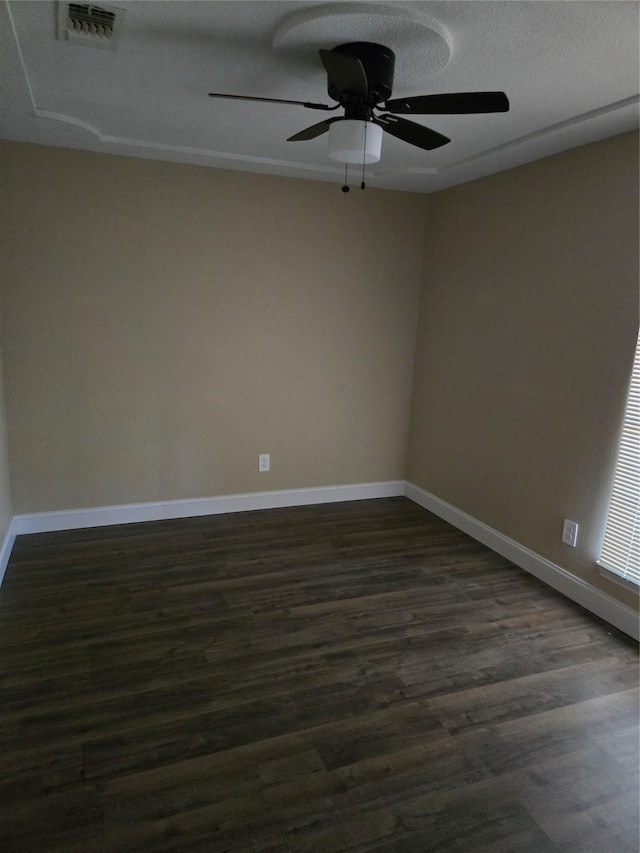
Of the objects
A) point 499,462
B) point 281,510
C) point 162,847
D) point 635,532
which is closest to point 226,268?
point 281,510

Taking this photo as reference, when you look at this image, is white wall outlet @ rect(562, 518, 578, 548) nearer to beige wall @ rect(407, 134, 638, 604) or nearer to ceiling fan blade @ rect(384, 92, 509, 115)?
beige wall @ rect(407, 134, 638, 604)

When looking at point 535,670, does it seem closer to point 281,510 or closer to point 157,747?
point 157,747

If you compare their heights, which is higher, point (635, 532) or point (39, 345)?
point (39, 345)

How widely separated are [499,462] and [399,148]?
6.44 ft

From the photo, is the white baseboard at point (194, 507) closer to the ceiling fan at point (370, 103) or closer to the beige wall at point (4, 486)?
the beige wall at point (4, 486)

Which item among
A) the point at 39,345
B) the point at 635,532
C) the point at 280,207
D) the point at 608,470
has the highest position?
the point at 280,207

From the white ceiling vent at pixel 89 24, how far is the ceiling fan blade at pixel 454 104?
3.07ft

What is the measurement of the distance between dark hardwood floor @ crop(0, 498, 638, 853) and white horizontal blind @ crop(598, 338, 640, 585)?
351 millimetres

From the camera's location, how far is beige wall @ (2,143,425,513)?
3.22 m

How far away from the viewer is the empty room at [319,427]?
1.71 meters

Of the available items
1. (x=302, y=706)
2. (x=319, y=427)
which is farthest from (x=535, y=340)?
(x=302, y=706)

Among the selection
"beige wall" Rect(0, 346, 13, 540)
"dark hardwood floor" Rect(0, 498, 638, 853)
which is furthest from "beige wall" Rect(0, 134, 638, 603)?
"dark hardwood floor" Rect(0, 498, 638, 853)

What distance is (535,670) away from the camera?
2.36 meters

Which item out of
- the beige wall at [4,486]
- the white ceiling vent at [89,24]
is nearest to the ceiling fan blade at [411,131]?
the white ceiling vent at [89,24]
